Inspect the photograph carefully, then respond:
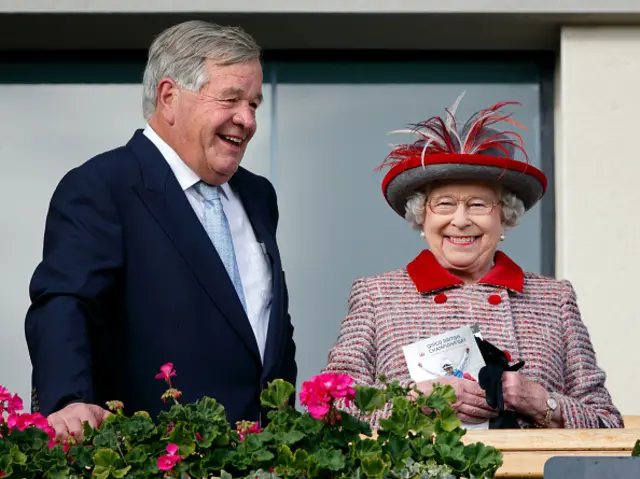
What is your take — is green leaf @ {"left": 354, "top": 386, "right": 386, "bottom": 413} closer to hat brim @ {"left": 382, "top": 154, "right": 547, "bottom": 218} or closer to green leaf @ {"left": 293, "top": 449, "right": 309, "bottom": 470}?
green leaf @ {"left": 293, "top": 449, "right": 309, "bottom": 470}

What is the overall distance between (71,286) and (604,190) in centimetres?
310

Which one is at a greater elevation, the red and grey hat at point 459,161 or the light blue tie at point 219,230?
the red and grey hat at point 459,161

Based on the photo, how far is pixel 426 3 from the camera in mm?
5824

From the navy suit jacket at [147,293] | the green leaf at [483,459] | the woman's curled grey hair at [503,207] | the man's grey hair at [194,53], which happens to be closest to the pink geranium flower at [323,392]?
the green leaf at [483,459]

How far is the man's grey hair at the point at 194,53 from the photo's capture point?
368 cm

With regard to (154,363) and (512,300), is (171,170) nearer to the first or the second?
(154,363)

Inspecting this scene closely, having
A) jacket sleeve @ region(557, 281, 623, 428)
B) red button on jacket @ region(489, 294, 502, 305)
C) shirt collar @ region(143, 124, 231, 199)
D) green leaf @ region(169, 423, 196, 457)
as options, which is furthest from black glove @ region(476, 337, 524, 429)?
green leaf @ region(169, 423, 196, 457)

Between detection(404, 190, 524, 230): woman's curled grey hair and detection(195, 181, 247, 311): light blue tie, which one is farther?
detection(404, 190, 524, 230): woman's curled grey hair

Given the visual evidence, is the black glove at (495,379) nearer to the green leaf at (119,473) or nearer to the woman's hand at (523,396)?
the woman's hand at (523,396)

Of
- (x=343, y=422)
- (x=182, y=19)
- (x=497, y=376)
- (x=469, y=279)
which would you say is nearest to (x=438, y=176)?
(x=469, y=279)

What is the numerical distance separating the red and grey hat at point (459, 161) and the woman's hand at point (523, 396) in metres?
0.64

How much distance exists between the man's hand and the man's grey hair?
1040mm

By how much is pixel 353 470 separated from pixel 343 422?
98 mm

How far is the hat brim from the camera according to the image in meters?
4.11
